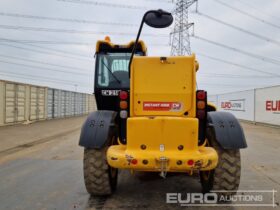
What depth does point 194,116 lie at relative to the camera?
363 cm

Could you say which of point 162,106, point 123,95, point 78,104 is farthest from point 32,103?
point 162,106

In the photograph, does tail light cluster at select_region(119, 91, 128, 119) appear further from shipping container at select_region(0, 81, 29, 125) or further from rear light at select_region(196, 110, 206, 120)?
shipping container at select_region(0, 81, 29, 125)

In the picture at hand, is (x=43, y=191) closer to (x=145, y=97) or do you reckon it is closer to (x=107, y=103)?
(x=107, y=103)

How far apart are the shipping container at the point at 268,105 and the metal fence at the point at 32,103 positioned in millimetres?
16052

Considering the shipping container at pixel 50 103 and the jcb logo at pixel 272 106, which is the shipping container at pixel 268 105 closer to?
the jcb logo at pixel 272 106

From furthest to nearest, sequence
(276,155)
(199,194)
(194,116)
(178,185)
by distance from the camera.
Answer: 1. (276,155)
2. (178,185)
3. (199,194)
4. (194,116)

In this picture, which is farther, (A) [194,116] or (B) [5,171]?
(B) [5,171]

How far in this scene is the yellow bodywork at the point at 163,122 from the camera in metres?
3.18

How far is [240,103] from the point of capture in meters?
23.3

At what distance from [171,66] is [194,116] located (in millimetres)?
769

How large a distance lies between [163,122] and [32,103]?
17551 millimetres

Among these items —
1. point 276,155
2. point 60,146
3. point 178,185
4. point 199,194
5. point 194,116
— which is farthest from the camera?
point 60,146

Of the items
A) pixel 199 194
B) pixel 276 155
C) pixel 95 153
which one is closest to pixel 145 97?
pixel 95 153

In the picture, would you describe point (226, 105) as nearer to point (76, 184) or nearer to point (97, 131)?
point (76, 184)
